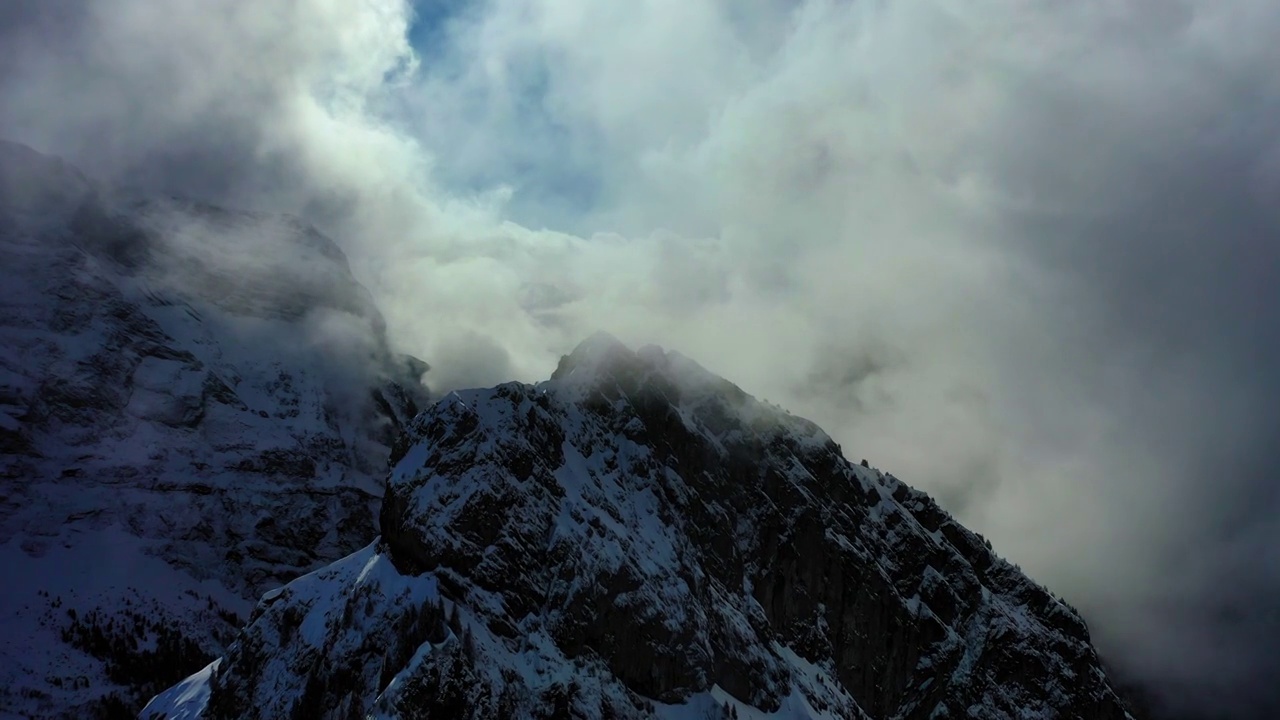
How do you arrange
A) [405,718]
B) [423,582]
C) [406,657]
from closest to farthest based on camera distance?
1. [405,718]
2. [406,657]
3. [423,582]

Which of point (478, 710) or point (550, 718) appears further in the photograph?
point (550, 718)

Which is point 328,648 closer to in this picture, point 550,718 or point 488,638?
point 488,638

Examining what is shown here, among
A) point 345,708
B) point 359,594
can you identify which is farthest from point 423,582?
point 345,708

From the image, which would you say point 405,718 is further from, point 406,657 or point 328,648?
point 328,648

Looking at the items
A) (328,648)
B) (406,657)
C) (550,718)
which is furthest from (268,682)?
(550,718)

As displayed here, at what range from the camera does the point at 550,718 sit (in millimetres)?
198750

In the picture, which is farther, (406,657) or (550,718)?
(550,718)

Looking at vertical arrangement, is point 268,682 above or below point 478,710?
below

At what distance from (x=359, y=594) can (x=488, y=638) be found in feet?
78.4

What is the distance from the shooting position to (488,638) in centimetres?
19988

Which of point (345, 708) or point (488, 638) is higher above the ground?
point (488, 638)

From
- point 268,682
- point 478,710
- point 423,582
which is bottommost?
point 268,682

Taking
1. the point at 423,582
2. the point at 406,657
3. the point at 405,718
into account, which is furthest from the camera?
the point at 423,582

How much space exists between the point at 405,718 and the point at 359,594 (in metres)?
30.7
